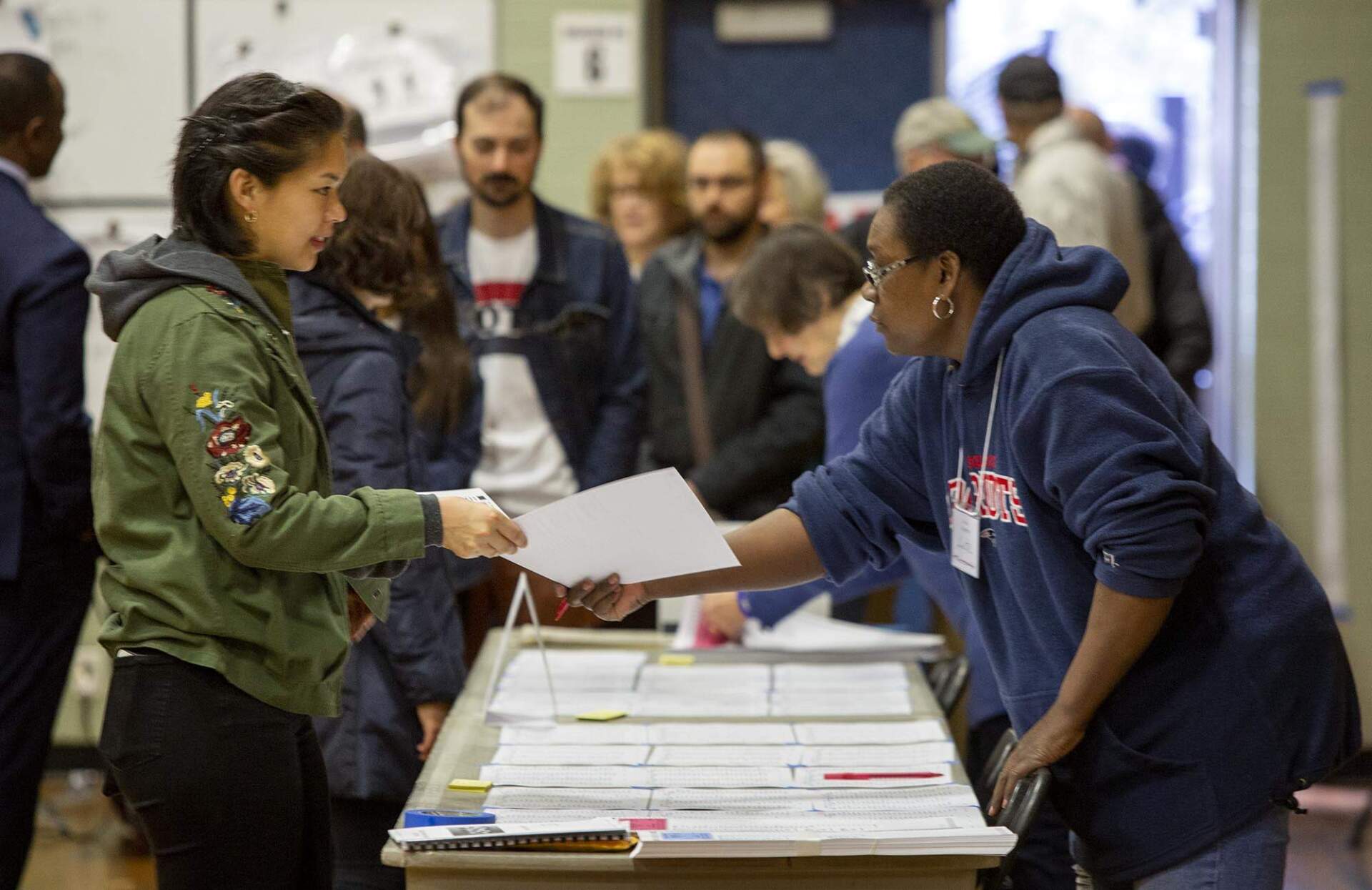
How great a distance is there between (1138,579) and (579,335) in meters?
2.28

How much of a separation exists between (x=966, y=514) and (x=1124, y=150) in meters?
3.75

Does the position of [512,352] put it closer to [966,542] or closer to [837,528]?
[837,528]

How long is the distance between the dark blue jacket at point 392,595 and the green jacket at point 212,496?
0.58 meters

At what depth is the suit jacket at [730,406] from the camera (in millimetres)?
3932

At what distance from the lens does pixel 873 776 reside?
2.01 metres

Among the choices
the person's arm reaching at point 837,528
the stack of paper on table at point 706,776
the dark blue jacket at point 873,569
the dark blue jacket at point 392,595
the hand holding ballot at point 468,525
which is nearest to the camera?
the hand holding ballot at point 468,525

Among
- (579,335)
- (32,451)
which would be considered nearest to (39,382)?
(32,451)

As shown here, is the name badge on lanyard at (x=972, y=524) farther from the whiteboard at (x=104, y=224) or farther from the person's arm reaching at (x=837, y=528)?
the whiteboard at (x=104, y=224)

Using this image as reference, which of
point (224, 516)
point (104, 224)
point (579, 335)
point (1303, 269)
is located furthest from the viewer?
point (104, 224)

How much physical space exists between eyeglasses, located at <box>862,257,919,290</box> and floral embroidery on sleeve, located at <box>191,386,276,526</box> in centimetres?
81

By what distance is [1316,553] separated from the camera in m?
4.84

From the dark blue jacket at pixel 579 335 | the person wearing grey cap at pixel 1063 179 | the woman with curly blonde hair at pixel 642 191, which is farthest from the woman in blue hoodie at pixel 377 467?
the woman with curly blonde hair at pixel 642 191

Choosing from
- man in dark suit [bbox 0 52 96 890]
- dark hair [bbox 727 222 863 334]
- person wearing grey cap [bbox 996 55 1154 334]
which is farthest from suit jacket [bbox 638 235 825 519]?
man in dark suit [bbox 0 52 96 890]

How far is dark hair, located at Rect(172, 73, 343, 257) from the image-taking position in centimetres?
170
